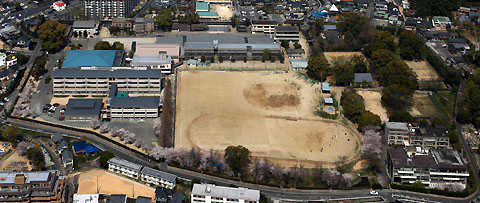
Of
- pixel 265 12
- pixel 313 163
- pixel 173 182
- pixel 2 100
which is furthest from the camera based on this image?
pixel 265 12

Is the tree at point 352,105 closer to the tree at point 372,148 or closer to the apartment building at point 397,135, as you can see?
the tree at point 372,148

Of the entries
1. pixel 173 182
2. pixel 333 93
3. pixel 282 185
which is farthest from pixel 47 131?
pixel 333 93

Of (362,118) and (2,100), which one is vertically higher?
(362,118)

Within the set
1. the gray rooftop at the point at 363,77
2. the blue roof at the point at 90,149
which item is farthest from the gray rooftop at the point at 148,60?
the gray rooftop at the point at 363,77

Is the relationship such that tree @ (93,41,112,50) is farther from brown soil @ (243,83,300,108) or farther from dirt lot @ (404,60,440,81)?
dirt lot @ (404,60,440,81)

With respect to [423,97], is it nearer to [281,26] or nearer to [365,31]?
[365,31]

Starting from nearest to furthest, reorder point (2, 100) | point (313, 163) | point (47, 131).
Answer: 1. point (313, 163)
2. point (47, 131)
3. point (2, 100)
